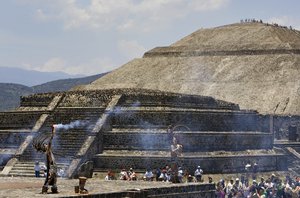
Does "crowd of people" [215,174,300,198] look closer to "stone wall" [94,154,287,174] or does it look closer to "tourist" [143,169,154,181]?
"tourist" [143,169,154,181]

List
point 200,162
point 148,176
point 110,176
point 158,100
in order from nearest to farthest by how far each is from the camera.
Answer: point 148,176 < point 110,176 < point 200,162 < point 158,100

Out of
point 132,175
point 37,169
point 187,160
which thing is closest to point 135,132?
point 187,160

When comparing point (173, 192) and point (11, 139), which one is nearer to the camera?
point (173, 192)

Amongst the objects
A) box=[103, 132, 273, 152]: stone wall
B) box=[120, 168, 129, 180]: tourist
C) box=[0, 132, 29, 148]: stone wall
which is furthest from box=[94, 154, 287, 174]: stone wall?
box=[0, 132, 29, 148]: stone wall

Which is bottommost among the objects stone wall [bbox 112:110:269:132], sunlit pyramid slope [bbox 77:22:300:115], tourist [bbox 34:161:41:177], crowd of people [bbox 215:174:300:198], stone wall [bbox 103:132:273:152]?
crowd of people [bbox 215:174:300:198]

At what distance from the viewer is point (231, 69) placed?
88.4m

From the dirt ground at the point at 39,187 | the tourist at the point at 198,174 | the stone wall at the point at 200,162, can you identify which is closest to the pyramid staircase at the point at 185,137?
the stone wall at the point at 200,162

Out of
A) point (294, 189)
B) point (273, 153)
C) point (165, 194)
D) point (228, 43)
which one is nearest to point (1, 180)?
point (165, 194)

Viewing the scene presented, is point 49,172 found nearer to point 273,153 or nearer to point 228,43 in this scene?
point 273,153

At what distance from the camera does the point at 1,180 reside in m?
32.6

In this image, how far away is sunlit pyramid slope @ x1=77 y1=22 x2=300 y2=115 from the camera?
3150 inches

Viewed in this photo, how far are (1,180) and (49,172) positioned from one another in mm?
8679

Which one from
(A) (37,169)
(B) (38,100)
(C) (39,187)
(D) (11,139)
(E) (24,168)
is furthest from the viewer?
(B) (38,100)

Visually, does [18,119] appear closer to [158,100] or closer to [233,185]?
[158,100]
